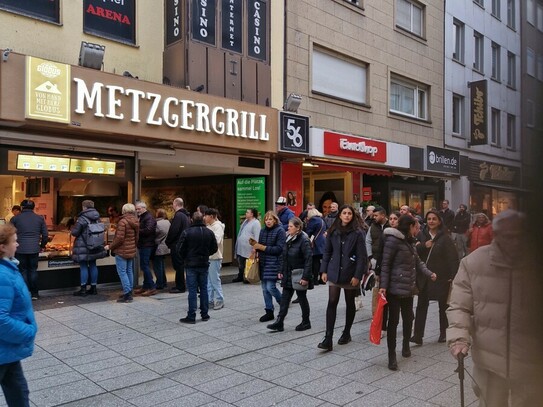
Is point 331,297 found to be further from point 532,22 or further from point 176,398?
point 532,22

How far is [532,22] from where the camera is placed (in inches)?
60.0

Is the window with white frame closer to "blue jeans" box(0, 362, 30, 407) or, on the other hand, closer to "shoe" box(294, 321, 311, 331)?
"shoe" box(294, 321, 311, 331)

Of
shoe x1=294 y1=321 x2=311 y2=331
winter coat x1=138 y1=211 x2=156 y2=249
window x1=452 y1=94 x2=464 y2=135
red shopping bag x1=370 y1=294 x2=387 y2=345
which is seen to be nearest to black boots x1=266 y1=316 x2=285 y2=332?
shoe x1=294 y1=321 x2=311 y2=331

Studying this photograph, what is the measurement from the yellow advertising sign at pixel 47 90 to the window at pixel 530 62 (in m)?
7.70

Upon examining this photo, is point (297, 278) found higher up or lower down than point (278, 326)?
higher up

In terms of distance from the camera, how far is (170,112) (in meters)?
9.44

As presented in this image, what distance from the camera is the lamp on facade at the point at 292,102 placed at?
12.4 metres

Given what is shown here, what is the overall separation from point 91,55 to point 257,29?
4.68 m

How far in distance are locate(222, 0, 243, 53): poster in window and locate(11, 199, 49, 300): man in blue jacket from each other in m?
5.68

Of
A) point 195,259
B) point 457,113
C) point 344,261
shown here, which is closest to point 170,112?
point 195,259

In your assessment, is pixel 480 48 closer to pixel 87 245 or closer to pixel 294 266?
pixel 294 266

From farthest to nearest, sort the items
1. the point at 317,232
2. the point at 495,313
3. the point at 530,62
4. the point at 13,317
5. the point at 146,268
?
the point at 317,232 → the point at 146,268 → the point at 13,317 → the point at 495,313 → the point at 530,62

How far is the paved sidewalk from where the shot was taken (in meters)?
4.32

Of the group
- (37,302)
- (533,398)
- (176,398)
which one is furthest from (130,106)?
(533,398)
